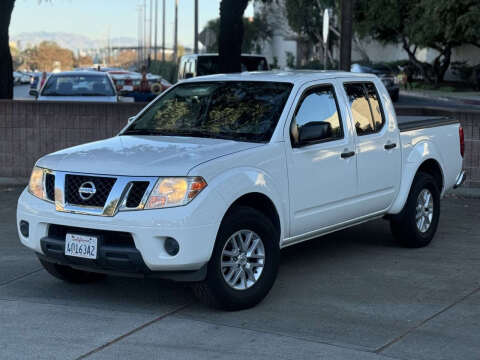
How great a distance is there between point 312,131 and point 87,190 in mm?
1896

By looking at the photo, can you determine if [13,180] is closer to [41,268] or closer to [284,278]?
[41,268]

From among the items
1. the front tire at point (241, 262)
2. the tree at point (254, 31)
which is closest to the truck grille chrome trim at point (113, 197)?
the front tire at point (241, 262)

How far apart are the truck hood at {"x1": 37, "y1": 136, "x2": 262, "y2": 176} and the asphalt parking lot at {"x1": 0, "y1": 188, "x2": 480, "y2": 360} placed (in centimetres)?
103

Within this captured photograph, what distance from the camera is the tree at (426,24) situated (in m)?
42.7

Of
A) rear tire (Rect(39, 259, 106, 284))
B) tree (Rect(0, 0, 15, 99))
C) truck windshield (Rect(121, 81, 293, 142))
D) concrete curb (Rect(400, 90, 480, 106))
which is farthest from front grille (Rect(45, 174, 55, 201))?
concrete curb (Rect(400, 90, 480, 106))

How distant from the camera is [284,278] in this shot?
25.0 feet

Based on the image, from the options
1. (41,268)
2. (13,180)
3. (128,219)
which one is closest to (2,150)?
(13,180)

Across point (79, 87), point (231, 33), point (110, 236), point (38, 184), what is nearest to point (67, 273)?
point (38, 184)

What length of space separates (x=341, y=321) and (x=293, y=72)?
273 centimetres

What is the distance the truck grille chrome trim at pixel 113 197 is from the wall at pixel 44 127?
6.85 meters

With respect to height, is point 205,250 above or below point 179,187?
below

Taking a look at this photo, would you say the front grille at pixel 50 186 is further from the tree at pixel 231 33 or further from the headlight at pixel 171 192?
the tree at pixel 231 33

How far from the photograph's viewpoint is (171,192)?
622cm

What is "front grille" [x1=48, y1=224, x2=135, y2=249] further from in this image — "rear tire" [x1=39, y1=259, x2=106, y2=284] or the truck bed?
the truck bed
